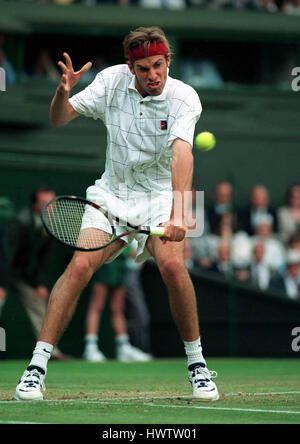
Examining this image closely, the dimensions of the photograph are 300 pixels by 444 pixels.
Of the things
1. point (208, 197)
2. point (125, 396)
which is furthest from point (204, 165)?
point (125, 396)

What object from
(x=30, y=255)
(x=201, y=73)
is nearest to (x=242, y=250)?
(x=30, y=255)

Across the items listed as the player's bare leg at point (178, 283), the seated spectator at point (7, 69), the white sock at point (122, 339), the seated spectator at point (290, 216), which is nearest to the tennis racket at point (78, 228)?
the player's bare leg at point (178, 283)

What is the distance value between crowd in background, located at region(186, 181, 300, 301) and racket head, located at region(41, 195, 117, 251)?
622 centimetres

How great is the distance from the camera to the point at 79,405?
18.2 feet

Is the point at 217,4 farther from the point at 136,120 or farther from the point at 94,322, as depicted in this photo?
the point at 136,120

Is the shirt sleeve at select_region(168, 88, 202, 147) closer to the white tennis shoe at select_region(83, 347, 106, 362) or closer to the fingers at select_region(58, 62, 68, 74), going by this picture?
the fingers at select_region(58, 62, 68, 74)

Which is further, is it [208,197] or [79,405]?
[208,197]

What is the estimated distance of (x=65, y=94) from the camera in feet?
19.4

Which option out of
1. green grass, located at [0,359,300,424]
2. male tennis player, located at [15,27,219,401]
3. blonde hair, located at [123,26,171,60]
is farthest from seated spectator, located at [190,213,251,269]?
blonde hair, located at [123,26,171,60]

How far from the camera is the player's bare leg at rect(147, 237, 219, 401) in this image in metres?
5.92

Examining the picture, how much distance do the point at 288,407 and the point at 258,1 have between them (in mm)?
12366

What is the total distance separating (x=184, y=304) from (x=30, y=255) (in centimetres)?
559
